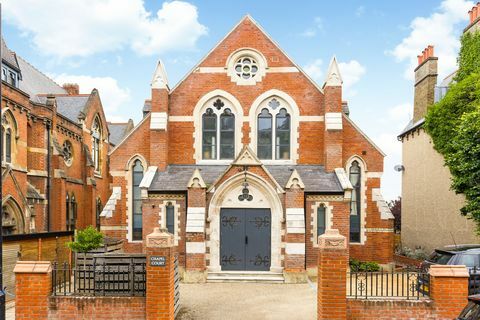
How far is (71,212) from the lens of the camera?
28.0 meters

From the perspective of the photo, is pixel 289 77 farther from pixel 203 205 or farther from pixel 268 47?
pixel 203 205

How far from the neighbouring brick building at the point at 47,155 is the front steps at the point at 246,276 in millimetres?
11035

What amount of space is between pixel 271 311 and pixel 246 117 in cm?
1024

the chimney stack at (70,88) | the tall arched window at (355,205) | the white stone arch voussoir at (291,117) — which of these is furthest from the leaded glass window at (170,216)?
the chimney stack at (70,88)

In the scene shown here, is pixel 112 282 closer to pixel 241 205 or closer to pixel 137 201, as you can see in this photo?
pixel 241 205

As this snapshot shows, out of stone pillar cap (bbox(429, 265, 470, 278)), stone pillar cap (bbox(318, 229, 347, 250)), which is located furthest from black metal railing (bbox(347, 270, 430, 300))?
stone pillar cap (bbox(318, 229, 347, 250))

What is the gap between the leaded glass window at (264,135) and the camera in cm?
1972

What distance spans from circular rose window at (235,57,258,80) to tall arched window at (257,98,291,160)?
167 cm

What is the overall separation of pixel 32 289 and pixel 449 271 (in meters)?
9.97

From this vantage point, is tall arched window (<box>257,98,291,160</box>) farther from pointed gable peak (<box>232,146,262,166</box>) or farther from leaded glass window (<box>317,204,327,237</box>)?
leaded glass window (<box>317,204,327,237</box>)

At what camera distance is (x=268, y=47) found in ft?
65.3

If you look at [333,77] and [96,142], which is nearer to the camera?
[333,77]

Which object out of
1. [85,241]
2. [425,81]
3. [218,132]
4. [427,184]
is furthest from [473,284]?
[425,81]

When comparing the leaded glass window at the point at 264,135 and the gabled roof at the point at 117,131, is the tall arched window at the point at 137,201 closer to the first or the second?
the leaded glass window at the point at 264,135
